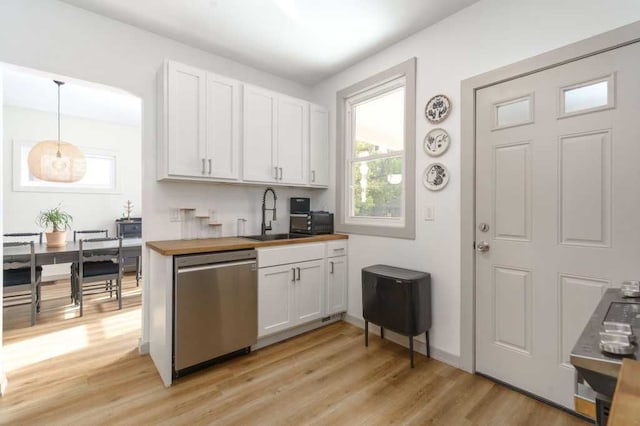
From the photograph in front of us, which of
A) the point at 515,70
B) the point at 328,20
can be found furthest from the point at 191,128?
the point at 515,70

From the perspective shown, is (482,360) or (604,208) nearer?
(604,208)

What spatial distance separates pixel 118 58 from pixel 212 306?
83.9 inches

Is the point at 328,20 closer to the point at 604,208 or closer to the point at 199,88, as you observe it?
the point at 199,88

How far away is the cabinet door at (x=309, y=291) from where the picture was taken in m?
2.78

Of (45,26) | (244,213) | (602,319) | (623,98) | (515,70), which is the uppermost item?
(45,26)

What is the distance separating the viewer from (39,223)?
4.61m

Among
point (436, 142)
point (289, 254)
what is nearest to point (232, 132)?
point (289, 254)

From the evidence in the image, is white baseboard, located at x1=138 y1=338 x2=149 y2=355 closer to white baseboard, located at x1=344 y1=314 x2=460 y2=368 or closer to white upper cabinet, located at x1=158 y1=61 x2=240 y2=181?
white upper cabinet, located at x1=158 y1=61 x2=240 y2=181

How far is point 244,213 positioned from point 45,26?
2049mm

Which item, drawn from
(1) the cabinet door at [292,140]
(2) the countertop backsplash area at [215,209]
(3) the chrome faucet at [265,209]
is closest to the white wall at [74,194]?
(2) the countertop backsplash area at [215,209]

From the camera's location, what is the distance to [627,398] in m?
0.51

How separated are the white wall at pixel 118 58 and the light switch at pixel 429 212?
1851mm

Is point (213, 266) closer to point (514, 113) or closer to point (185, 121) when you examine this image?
point (185, 121)

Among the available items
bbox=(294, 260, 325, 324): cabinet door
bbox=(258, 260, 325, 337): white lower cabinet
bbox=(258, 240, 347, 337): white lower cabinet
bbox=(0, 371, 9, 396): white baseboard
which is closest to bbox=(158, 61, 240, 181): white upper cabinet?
bbox=(258, 240, 347, 337): white lower cabinet
